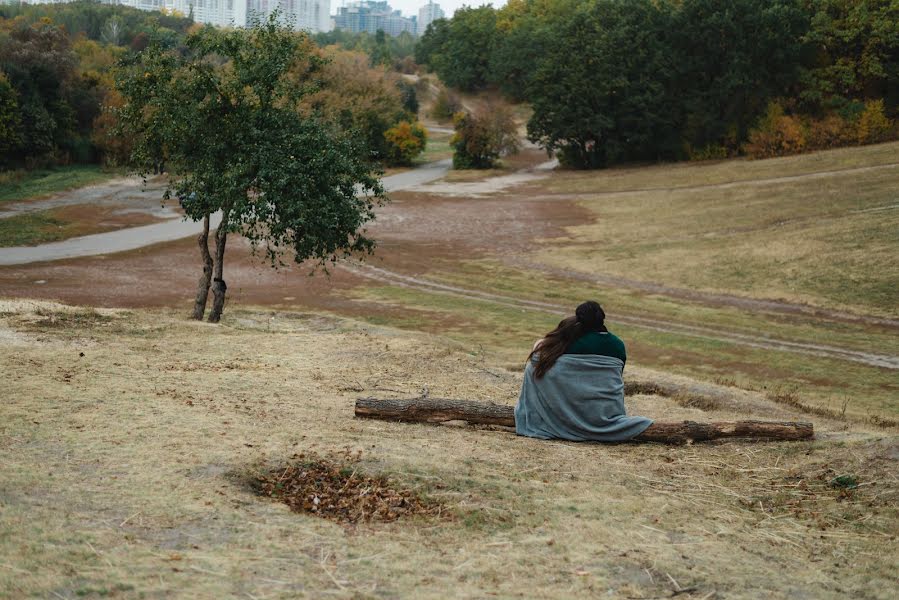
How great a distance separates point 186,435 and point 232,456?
0.88 meters

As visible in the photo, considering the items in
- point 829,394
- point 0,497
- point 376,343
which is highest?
point 0,497

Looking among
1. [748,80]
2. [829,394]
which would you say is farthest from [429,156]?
[829,394]

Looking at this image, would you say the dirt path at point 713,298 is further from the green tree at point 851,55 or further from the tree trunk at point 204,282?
the green tree at point 851,55

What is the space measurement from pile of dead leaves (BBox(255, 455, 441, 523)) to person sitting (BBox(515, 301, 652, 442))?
3.01m

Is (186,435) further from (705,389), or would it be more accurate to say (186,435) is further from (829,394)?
(829,394)

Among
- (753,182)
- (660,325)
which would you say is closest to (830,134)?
(753,182)

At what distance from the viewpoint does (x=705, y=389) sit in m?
17.0

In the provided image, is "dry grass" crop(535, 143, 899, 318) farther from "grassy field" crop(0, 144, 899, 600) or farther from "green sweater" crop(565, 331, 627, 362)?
"green sweater" crop(565, 331, 627, 362)

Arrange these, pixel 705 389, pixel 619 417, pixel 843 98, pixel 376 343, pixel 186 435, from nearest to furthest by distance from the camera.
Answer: pixel 186 435, pixel 619 417, pixel 705 389, pixel 376 343, pixel 843 98

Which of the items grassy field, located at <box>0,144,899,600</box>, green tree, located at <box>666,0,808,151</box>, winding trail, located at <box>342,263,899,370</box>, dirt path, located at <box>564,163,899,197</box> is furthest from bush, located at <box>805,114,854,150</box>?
grassy field, located at <box>0,144,899,600</box>

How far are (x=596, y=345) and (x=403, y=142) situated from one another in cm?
7137

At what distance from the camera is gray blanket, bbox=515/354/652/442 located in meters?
10.7

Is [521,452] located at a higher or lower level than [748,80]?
lower

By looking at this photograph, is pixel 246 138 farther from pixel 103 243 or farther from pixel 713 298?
pixel 103 243
